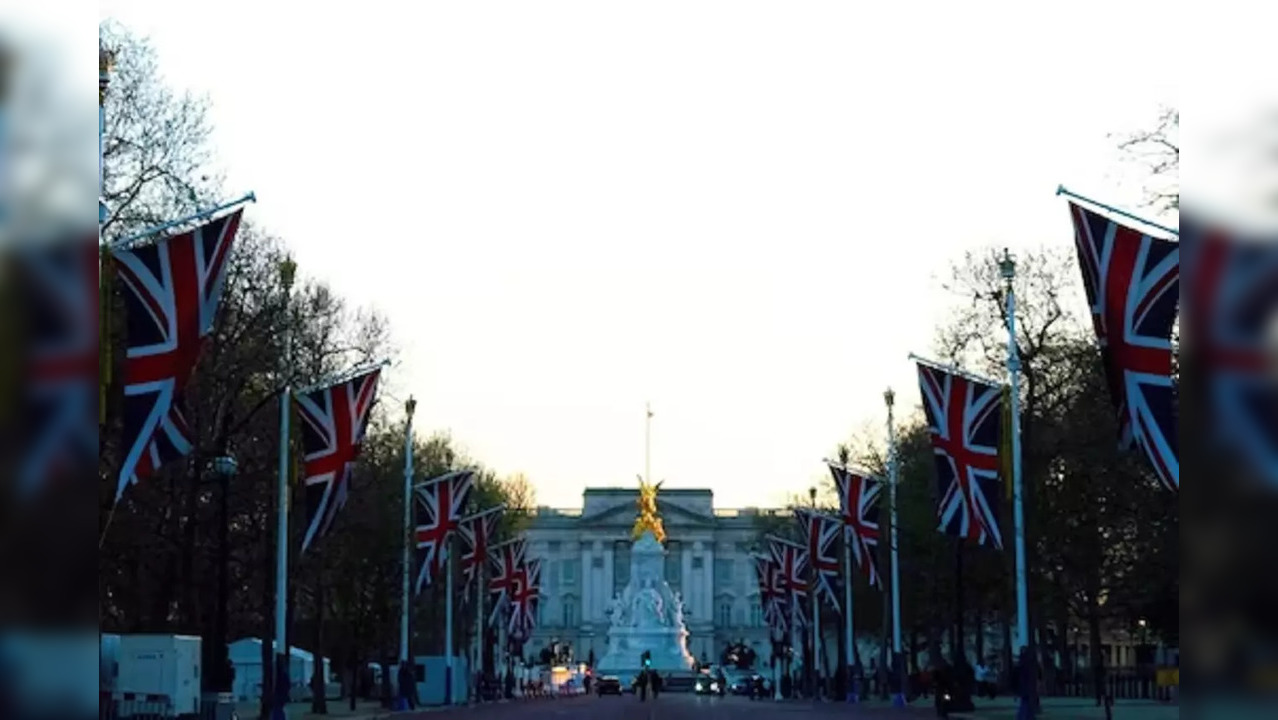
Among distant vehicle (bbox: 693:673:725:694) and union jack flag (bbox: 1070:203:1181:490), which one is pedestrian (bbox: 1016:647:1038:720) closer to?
union jack flag (bbox: 1070:203:1181:490)

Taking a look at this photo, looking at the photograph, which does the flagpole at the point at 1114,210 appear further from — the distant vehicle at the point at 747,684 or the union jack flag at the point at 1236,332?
the distant vehicle at the point at 747,684

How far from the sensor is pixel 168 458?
3183 centimetres

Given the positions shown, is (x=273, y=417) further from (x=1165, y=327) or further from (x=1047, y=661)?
(x=1047, y=661)

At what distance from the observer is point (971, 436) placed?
44.2m

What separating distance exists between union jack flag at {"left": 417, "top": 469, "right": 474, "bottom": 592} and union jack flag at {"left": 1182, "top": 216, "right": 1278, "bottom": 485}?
50.2 metres

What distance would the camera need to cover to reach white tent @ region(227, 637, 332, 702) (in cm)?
9119

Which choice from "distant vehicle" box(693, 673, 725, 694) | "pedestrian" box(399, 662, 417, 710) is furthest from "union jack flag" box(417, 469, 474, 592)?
"distant vehicle" box(693, 673, 725, 694)

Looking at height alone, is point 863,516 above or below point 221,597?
above

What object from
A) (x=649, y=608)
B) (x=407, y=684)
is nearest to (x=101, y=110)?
(x=407, y=684)

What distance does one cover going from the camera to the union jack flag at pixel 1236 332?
38.2 feet

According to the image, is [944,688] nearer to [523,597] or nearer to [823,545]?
[823,545]

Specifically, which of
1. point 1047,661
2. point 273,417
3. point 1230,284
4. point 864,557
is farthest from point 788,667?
point 1230,284

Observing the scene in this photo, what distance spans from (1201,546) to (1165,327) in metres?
16.9

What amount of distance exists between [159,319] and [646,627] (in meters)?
132
